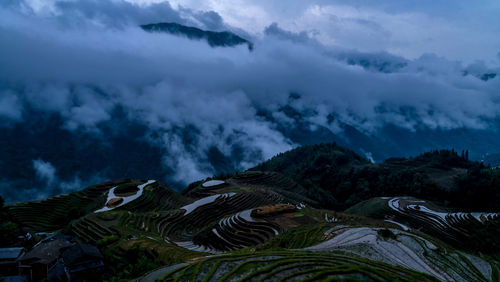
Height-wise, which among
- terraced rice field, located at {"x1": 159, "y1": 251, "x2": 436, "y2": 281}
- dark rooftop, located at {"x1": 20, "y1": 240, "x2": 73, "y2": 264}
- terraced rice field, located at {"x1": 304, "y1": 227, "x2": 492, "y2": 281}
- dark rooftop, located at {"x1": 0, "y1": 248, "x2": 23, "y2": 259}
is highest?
terraced rice field, located at {"x1": 159, "y1": 251, "x2": 436, "y2": 281}

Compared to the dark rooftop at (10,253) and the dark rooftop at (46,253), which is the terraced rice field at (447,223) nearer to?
the dark rooftop at (46,253)

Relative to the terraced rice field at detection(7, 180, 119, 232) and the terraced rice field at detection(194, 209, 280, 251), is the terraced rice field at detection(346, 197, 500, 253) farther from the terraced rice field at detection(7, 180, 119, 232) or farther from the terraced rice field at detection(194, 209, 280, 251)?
the terraced rice field at detection(7, 180, 119, 232)

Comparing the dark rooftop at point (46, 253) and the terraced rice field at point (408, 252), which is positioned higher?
the terraced rice field at point (408, 252)

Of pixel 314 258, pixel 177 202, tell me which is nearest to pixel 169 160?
pixel 177 202

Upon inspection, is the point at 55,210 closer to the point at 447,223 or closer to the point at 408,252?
the point at 408,252

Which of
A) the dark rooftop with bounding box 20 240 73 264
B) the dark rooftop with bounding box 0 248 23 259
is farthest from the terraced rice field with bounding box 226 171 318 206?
the dark rooftop with bounding box 0 248 23 259

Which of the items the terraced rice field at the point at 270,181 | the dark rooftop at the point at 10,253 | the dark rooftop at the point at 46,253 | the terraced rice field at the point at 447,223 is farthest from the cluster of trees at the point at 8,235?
the terraced rice field at the point at 447,223

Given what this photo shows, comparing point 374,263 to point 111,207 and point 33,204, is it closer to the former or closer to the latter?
point 111,207
